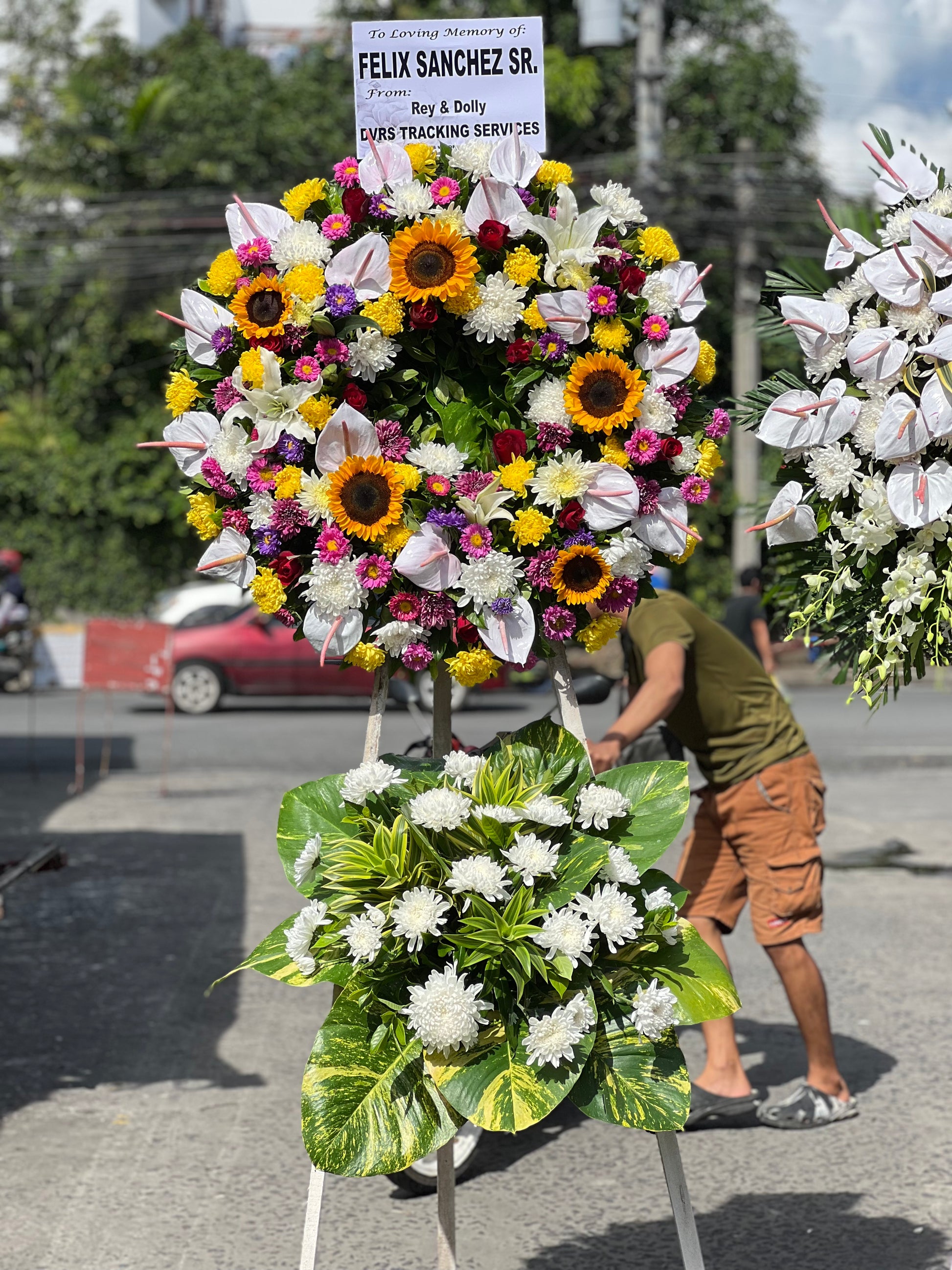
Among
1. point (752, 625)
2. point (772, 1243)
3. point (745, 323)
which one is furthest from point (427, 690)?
point (745, 323)

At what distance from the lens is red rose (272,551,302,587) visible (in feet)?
Answer: 10.3

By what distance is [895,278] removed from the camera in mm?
3068

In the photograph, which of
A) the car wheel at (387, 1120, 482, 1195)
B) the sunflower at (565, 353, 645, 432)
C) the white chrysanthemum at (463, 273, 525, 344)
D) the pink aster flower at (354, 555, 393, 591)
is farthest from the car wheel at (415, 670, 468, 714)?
the car wheel at (387, 1120, 482, 1195)

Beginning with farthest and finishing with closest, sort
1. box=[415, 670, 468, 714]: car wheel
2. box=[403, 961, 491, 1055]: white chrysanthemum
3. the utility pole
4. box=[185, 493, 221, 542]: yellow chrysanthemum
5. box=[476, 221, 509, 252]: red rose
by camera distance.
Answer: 1. the utility pole
2. box=[415, 670, 468, 714]: car wheel
3. box=[185, 493, 221, 542]: yellow chrysanthemum
4. box=[476, 221, 509, 252]: red rose
5. box=[403, 961, 491, 1055]: white chrysanthemum

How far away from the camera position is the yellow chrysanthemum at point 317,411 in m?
3.07

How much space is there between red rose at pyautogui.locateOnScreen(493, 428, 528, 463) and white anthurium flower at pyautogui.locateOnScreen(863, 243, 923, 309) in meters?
0.76

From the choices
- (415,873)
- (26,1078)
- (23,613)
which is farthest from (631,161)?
(415,873)

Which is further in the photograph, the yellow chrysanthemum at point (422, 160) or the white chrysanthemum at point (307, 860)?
the yellow chrysanthemum at point (422, 160)

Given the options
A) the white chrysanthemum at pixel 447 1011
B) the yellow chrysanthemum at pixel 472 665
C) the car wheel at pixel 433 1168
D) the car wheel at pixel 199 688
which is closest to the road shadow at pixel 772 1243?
the car wheel at pixel 433 1168

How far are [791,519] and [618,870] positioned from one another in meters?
0.83

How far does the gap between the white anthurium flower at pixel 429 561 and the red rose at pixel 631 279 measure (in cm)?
61

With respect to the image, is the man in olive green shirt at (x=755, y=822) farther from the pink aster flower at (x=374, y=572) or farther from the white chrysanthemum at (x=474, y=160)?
the white chrysanthemum at (x=474, y=160)

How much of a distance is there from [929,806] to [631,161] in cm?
1374

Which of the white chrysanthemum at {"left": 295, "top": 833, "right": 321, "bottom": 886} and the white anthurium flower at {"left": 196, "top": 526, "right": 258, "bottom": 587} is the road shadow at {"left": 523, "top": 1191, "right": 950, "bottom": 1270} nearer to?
the white chrysanthemum at {"left": 295, "top": 833, "right": 321, "bottom": 886}
